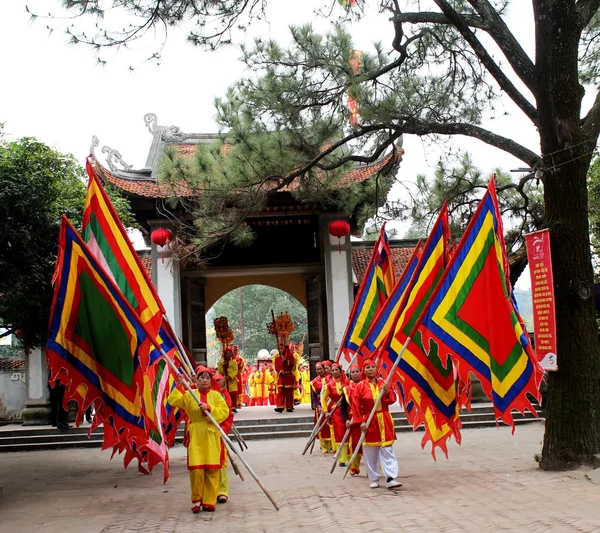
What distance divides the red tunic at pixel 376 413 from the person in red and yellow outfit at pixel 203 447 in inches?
63.1

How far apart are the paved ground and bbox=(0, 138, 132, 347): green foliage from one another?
210 cm

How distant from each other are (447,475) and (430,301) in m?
2.11

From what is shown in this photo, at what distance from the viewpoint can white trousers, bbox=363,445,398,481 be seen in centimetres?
739

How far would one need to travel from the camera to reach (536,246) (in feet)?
26.1

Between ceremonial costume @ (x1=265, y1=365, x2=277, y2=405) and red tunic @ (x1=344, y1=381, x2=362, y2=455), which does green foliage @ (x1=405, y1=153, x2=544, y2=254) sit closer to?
red tunic @ (x1=344, y1=381, x2=362, y2=455)

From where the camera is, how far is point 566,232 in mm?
7824

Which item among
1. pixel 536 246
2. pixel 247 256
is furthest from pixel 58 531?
pixel 247 256

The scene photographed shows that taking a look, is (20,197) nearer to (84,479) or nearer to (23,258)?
(23,258)

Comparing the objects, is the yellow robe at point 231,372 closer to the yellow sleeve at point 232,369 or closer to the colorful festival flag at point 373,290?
the yellow sleeve at point 232,369

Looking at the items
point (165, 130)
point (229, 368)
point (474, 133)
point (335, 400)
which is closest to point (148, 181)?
point (165, 130)

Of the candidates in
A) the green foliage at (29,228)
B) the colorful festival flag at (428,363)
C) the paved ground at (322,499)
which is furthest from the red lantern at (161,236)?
the colorful festival flag at (428,363)

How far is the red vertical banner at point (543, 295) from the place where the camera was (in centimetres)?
777

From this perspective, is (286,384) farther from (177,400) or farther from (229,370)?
(177,400)

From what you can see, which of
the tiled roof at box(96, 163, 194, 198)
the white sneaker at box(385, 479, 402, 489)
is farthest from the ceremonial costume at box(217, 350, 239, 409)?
the white sneaker at box(385, 479, 402, 489)
